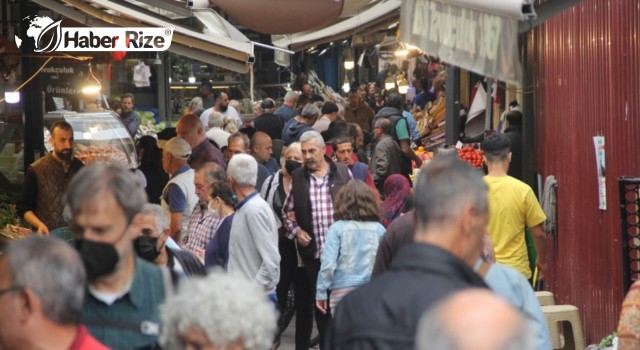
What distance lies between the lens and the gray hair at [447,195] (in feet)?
13.8

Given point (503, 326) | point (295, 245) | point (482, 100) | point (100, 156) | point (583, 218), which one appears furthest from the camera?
point (482, 100)

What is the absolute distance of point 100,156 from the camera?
1230cm

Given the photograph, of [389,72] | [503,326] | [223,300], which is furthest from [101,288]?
[389,72]

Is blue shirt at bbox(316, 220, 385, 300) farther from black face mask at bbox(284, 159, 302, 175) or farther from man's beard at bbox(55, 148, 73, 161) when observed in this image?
man's beard at bbox(55, 148, 73, 161)

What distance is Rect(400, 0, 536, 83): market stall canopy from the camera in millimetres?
6500

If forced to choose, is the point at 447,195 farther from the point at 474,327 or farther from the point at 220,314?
the point at 474,327

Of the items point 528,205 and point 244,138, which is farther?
point 244,138

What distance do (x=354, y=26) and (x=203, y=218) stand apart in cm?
747

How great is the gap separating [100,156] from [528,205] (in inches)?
181

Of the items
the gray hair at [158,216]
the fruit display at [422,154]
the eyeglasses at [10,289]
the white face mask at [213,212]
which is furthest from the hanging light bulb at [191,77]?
the eyeglasses at [10,289]

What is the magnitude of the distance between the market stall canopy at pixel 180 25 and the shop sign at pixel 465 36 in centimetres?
542

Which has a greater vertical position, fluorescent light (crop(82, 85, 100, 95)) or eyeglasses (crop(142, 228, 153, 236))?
fluorescent light (crop(82, 85, 100, 95))

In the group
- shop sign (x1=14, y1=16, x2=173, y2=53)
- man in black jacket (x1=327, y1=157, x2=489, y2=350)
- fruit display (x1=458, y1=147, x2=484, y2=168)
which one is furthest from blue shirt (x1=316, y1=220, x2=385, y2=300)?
fruit display (x1=458, y1=147, x2=484, y2=168)

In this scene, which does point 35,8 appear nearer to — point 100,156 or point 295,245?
point 100,156
